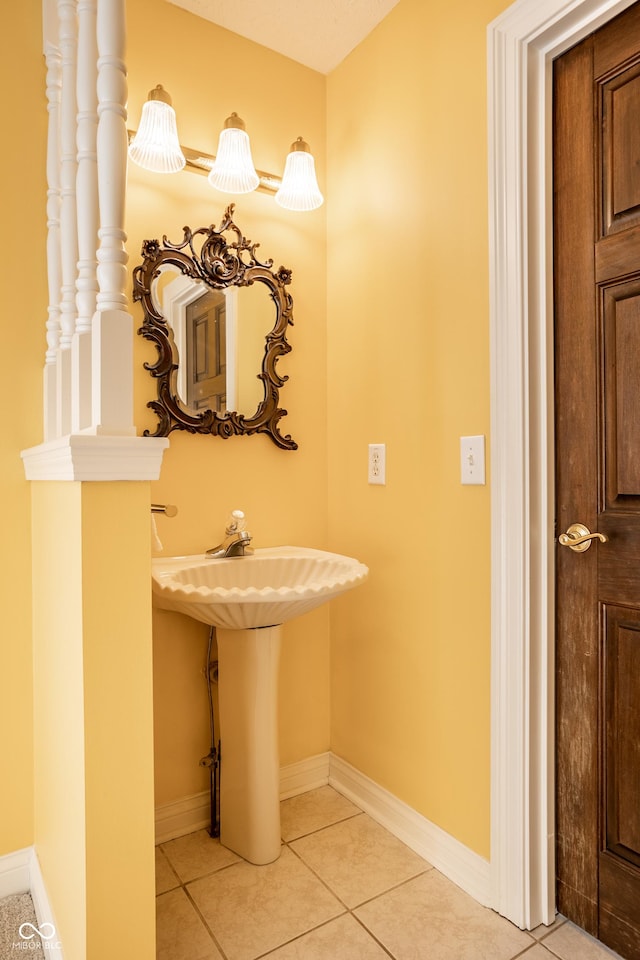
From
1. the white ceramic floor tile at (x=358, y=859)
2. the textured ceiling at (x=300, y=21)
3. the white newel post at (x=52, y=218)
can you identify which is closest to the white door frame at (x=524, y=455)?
the white ceramic floor tile at (x=358, y=859)

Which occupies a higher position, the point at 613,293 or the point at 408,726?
the point at 613,293

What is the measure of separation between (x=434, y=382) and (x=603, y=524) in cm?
59

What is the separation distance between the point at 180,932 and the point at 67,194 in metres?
1.74

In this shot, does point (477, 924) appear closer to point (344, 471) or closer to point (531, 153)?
point (344, 471)

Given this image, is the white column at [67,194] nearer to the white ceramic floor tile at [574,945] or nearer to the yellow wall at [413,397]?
the yellow wall at [413,397]

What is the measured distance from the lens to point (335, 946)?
136 cm

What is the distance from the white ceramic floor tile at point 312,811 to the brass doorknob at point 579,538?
1.16 metres

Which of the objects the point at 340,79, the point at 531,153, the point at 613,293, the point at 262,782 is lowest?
the point at 262,782

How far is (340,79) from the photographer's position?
2.03m

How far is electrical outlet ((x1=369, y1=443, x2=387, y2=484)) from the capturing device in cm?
185

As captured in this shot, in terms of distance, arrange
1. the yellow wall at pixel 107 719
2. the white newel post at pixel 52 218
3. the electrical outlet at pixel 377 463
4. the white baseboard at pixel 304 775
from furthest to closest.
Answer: the white baseboard at pixel 304 775 → the electrical outlet at pixel 377 463 → the white newel post at pixel 52 218 → the yellow wall at pixel 107 719

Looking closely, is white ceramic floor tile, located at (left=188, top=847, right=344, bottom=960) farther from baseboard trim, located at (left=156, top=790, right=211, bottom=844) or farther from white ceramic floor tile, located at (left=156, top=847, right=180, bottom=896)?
baseboard trim, located at (left=156, top=790, right=211, bottom=844)

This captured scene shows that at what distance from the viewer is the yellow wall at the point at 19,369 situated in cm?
152

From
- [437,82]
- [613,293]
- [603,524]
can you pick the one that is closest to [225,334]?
[437,82]
